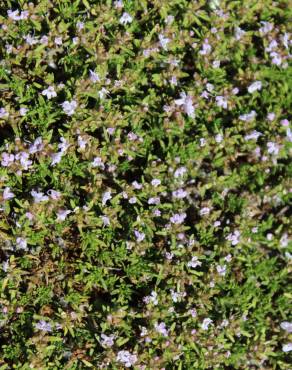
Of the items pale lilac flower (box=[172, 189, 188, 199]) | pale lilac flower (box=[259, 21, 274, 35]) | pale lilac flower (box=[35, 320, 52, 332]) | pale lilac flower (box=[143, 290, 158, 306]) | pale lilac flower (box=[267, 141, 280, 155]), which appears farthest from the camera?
pale lilac flower (box=[259, 21, 274, 35])

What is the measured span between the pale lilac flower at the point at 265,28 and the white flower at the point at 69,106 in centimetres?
147

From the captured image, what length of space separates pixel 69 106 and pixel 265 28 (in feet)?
5.06

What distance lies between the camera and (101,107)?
12.6 feet

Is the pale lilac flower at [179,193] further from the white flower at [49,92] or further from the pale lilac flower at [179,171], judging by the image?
the white flower at [49,92]

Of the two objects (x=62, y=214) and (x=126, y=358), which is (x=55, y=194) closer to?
(x=62, y=214)

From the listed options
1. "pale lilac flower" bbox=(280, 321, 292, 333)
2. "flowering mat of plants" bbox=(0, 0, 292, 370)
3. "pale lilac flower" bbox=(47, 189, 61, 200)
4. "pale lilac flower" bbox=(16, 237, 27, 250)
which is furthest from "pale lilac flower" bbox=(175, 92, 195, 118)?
"pale lilac flower" bbox=(280, 321, 292, 333)

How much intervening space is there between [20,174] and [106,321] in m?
1.12

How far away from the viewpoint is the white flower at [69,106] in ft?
12.3

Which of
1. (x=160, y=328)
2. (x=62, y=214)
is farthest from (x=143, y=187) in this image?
(x=160, y=328)

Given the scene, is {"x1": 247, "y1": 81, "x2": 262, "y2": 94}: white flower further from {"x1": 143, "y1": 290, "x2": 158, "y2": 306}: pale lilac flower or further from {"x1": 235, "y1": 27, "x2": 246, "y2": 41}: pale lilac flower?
{"x1": 143, "y1": 290, "x2": 158, "y2": 306}: pale lilac flower

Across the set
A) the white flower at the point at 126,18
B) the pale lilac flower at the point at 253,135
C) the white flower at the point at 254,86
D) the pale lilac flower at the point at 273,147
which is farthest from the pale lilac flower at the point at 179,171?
the white flower at the point at 126,18

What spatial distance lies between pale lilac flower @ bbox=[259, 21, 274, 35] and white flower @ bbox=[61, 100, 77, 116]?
1.47 metres

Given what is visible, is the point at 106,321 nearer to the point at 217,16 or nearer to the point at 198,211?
the point at 198,211

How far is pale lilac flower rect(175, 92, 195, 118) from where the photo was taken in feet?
12.8
